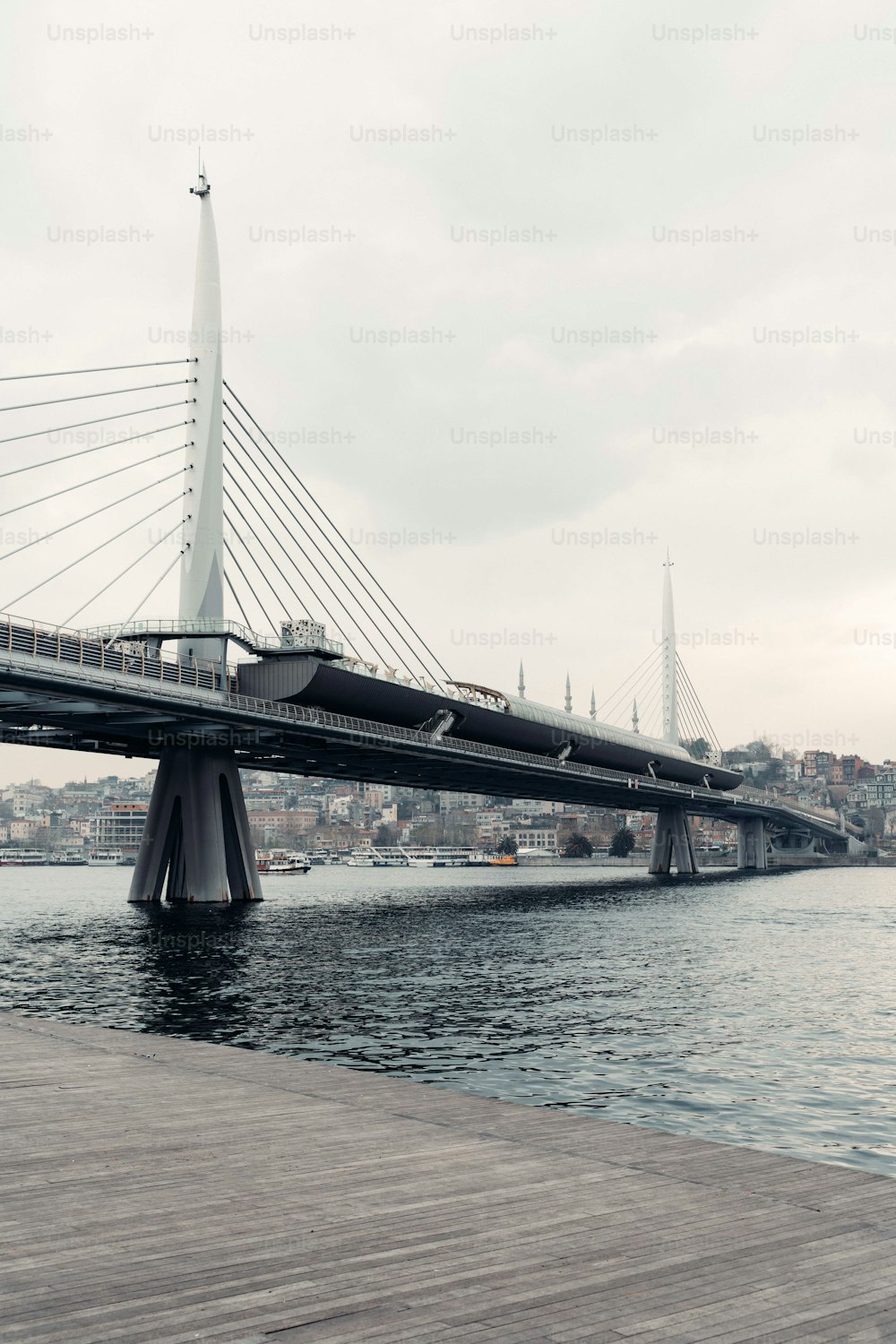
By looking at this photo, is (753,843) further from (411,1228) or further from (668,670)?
(411,1228)

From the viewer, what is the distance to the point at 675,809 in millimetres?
159125

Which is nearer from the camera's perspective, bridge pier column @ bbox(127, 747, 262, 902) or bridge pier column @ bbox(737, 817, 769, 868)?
bridge pier column @ bbox(127, 747, 262, 902)

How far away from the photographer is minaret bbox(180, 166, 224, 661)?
66.9m

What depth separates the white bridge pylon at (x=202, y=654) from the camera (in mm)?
67750

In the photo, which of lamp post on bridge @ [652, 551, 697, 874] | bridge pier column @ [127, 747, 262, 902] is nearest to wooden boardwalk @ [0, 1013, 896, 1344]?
bridge pier column @ [127, 747, 262, 902]

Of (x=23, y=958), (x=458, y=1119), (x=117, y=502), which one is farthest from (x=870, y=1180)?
(x=117, y=502)

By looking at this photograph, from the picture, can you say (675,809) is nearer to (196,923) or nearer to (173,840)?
(173,840)

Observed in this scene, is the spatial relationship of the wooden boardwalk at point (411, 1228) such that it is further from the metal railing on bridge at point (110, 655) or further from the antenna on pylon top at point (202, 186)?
the antenna on pylon top at point (202, 186)

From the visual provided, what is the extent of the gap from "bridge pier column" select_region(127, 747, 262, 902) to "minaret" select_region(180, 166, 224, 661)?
8.41 m

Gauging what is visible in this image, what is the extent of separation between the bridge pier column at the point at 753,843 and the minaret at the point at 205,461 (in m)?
140

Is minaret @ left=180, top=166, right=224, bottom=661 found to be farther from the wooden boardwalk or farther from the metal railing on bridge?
the wooden boardwalk

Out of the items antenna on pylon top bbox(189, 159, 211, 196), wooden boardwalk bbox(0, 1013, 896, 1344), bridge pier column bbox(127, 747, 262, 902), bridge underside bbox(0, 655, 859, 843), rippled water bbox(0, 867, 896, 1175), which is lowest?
rippled water bbox(0, 867, 896, 1175)

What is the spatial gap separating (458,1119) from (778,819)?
18985 cm

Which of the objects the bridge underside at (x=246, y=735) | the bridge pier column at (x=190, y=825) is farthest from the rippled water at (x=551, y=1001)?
the bridge underside at (x=246, y=735)
